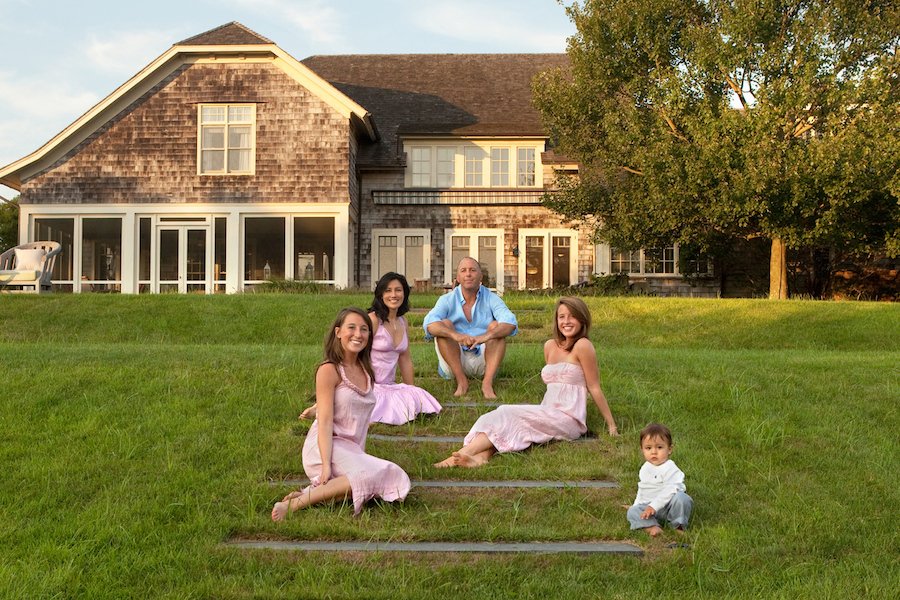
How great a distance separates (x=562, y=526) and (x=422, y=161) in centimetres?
1952

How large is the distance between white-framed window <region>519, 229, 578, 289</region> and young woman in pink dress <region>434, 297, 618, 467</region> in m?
16.8

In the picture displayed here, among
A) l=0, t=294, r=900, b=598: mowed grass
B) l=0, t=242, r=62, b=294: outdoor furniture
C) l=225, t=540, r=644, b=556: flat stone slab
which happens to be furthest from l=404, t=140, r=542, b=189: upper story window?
l=225, t=540, r=644, b=556: flat stone slab

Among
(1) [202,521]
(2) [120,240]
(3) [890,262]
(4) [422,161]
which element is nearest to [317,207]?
(4) [422,161]

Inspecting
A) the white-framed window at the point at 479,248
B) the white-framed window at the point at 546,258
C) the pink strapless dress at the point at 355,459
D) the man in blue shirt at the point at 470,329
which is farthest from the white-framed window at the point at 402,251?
the pink strapless dress at the point at 355,459

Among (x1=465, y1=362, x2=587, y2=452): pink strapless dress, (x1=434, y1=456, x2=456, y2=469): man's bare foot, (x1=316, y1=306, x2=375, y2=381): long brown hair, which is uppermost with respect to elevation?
(x1=316, y1=306, x2=375, y2=381): long brown hair

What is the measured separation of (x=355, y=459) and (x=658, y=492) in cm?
186

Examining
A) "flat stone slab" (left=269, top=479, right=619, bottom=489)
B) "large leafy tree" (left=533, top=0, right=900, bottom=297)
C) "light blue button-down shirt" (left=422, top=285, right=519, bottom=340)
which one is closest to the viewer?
"flat stone slab" (left=269, top=479, right=619, bottom=489)

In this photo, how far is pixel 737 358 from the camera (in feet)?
33.0

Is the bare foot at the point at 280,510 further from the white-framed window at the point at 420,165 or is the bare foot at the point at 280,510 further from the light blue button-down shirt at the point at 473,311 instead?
the white-framed window at the point at 420,165

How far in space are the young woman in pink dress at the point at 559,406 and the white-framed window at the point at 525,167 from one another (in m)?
17.3

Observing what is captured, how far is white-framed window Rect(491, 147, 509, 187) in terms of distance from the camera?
23.6 meters

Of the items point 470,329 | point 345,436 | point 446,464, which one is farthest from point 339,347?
point 470,329

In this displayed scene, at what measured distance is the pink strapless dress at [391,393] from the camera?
698 centimetres

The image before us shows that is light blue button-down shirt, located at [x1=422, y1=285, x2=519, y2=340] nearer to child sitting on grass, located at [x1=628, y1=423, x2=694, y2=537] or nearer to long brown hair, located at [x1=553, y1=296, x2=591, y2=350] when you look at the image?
long brown hair, located at [x1=553, y1=296, x2=591, y2=350]
